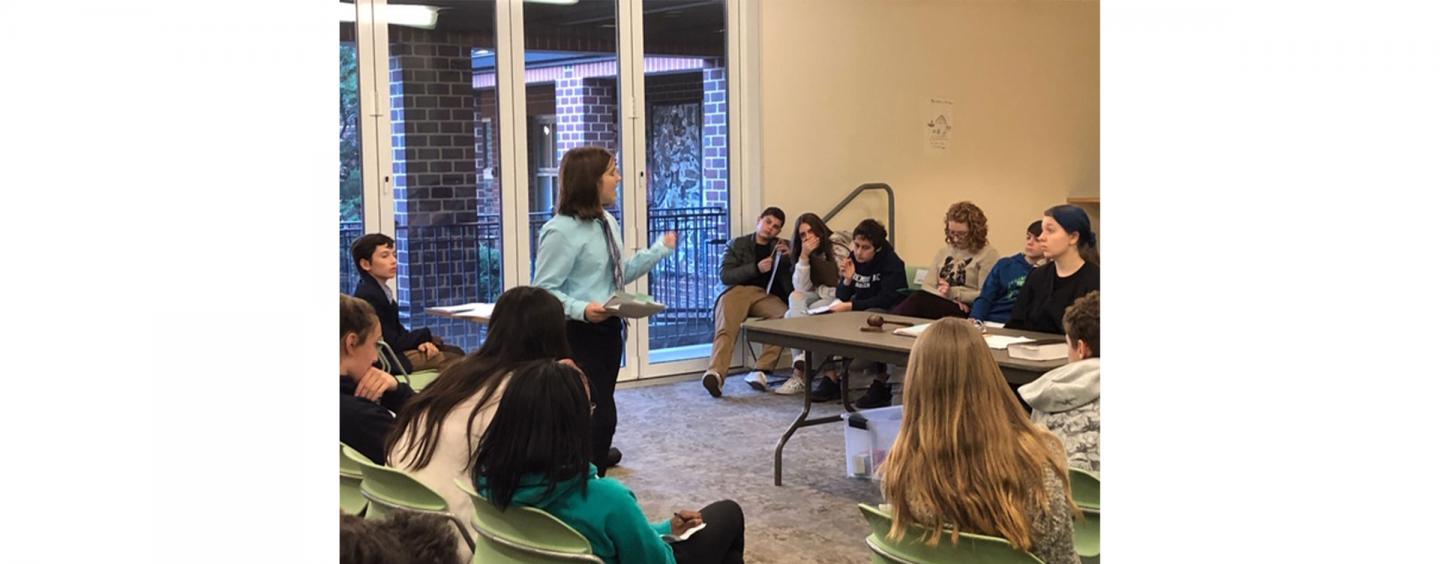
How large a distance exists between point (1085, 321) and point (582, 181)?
1.81 meters

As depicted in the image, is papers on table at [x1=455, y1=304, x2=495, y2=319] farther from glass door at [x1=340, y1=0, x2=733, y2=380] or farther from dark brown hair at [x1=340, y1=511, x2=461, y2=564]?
dark brown hair at [x1=340, y1=511, x2=461, y2=564]

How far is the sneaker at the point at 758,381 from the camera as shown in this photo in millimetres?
7207

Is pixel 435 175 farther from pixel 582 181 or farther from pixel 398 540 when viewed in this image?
Result: pixel 398 540

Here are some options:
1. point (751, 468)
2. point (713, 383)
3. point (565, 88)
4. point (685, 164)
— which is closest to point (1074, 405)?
point (751, 468)

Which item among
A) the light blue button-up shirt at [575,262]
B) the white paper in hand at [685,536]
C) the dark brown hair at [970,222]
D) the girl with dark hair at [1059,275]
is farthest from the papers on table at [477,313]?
the dark brown hair at [970,222]

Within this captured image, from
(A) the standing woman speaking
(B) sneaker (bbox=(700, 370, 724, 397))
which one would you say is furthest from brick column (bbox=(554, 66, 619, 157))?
(A) the standing woman speaking

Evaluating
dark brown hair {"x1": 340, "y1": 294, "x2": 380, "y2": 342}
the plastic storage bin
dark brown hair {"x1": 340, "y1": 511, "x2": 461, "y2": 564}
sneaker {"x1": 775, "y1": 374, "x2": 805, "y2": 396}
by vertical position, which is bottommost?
sneaker {"x1": 775, "y1": 374, "x2": 805, "y2": 396}

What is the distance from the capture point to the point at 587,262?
4473mm

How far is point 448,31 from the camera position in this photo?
22.3ft

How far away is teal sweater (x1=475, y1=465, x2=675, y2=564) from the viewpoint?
7.93 feet

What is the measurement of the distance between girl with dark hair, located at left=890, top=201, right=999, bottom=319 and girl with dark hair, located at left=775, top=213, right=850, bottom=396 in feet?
1.71
